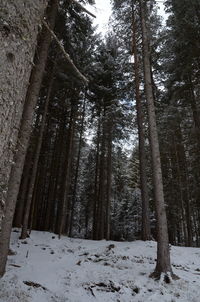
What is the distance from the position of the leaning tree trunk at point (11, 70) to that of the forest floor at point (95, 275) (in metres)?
4.90

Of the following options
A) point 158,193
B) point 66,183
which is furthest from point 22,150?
point 66,183

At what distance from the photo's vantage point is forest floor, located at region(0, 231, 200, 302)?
5856 mm

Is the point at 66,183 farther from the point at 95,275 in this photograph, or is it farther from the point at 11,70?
the point at 11,70

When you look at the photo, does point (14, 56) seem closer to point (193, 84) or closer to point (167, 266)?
point (167, 266)

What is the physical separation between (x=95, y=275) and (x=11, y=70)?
7.18m

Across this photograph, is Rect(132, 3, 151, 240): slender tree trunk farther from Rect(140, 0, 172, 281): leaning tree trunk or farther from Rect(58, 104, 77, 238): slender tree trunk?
Rect(58, 104, 77, 238): slender tree trunk

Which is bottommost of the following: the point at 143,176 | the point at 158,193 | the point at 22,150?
the point at 158,193

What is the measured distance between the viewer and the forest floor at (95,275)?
231 inches

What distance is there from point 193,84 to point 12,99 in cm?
1464

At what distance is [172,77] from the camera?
50.0 feet

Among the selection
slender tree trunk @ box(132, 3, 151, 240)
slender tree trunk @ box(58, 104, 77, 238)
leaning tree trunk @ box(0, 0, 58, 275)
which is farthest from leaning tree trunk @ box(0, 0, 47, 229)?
slender tree trunk @ box(58, 104, 77, 238)

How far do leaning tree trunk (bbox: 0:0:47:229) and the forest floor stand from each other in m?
4.90

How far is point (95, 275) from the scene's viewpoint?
7.38 metres

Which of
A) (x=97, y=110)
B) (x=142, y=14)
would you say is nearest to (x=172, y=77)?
(x=142, y=14)
